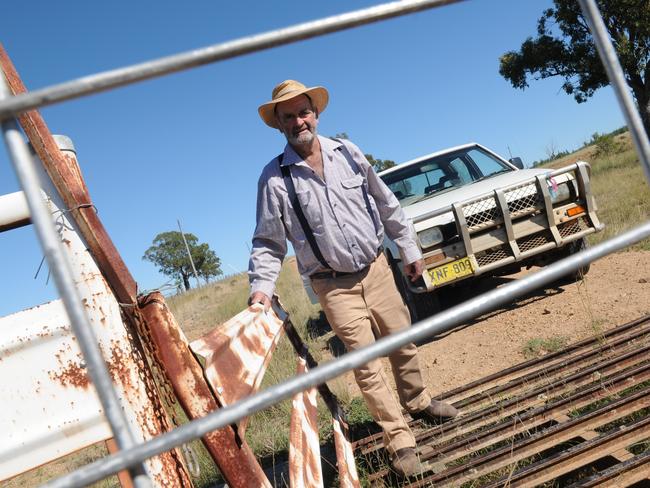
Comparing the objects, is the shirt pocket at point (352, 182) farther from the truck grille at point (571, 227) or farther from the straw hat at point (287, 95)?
the truck grille at point (571, 227)

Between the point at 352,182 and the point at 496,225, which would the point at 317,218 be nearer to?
the point at 352,182

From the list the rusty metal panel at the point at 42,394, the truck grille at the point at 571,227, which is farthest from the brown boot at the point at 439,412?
the truck grille at the point at 571,227

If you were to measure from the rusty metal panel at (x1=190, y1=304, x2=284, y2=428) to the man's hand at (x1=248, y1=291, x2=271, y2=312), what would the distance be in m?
0.13

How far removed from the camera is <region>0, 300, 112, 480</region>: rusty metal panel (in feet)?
4.21

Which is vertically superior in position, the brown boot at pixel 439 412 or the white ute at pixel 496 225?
the white ute at pixel 496 225

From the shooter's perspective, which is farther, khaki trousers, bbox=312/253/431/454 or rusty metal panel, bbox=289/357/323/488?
khaki trousers, bbox=312/253/431/454

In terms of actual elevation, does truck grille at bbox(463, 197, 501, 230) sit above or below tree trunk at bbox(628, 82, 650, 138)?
below

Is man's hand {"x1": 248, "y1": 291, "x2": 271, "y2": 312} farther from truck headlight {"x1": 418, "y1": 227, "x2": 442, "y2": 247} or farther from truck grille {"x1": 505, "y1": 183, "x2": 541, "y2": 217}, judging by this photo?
truck grille {"x1": 505, "y1": 183, "x2": 541, "y2": 217}

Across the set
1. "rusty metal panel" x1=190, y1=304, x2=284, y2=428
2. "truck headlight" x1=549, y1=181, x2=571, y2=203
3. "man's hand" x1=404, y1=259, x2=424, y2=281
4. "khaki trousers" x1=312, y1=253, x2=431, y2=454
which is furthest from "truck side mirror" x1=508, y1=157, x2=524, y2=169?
"rusty metal panel" x1=190, y1=304, x2=284, y2=428

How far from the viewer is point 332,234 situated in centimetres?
275

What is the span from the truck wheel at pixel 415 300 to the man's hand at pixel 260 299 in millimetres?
3102

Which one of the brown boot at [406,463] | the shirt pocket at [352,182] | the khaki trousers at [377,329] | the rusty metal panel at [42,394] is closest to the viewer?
the rusty metal panel at [42,394]

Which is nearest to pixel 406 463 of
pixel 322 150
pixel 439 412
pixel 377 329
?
pixel 439 412

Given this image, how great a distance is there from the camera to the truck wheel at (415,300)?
541 cm
